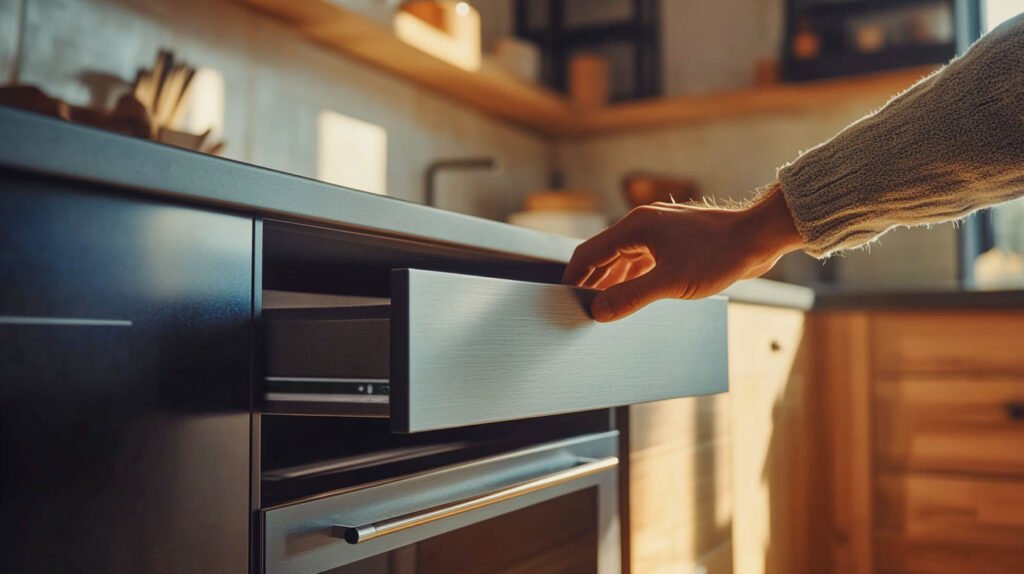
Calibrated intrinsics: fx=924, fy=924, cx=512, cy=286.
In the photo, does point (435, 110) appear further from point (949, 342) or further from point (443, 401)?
point (443, 401)

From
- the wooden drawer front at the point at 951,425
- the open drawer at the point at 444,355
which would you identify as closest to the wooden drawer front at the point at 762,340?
the wooden drawer front at the point at 951,425

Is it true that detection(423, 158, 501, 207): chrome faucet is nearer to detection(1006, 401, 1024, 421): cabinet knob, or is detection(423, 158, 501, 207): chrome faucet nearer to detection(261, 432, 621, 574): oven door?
detection(261, 432, 621, 574): oven door

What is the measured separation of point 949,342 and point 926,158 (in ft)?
3.82

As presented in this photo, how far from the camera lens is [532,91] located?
2.23m

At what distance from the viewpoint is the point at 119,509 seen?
1.72ft

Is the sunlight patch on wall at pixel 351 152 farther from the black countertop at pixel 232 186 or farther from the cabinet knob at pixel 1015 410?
the cabinet knob at pixel 1015 410

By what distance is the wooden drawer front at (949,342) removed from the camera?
1.79m

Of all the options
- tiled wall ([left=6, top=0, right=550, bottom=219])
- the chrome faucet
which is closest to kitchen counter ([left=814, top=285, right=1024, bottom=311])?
the chrome faucet

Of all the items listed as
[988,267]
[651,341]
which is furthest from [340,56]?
[988,267]

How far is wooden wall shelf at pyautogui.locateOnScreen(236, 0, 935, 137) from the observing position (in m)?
1.68

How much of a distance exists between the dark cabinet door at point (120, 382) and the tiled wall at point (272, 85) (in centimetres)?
82

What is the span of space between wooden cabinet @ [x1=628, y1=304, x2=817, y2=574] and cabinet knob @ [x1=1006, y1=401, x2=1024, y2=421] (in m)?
0.37

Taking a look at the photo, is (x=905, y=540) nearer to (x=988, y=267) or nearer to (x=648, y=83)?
(x=988, y=267)

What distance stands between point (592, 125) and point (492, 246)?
5.77ft
